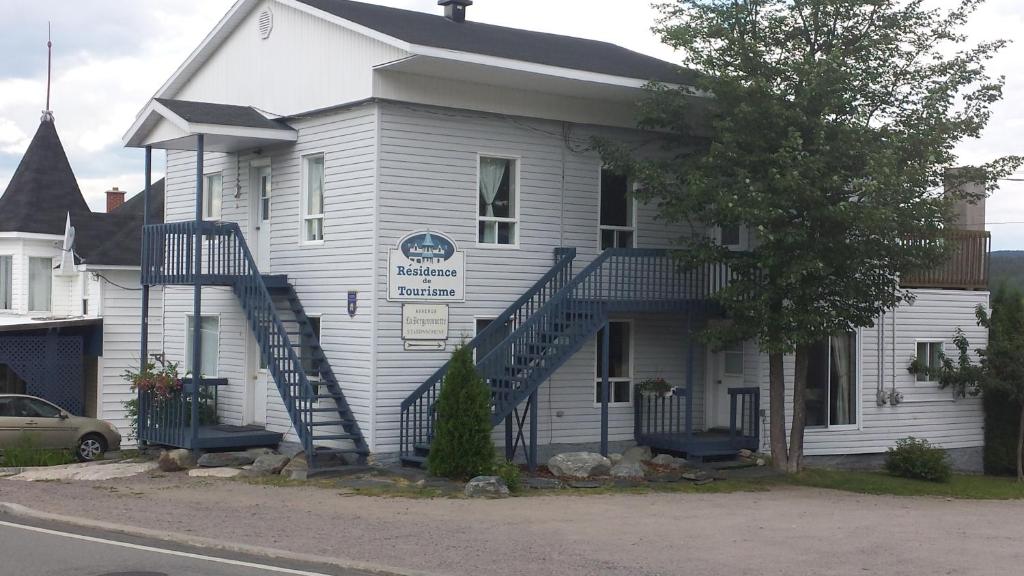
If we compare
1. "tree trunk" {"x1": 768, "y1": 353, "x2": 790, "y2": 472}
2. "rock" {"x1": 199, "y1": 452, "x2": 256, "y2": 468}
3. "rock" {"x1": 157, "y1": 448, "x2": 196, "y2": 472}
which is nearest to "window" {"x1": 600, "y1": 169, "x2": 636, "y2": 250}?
"tree trunk" {"x1": 768, "y1": 353, "x2": 790, "y2": 472}

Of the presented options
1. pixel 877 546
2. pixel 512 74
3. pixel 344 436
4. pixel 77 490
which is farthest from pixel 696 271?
pixel 77 490

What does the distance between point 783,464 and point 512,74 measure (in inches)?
317

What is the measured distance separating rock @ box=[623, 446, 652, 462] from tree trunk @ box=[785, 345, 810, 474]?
2408 millimetres

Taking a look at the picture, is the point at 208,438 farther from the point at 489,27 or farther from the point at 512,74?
the point at 489,27

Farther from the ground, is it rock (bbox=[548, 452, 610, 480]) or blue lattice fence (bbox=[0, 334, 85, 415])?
blue lattice fence (bbox=[0, 334, 85, 415])

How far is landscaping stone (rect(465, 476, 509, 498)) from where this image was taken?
16.9m

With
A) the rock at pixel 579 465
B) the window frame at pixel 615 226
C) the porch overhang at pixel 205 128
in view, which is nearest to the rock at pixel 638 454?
the rock at pixel 579 465

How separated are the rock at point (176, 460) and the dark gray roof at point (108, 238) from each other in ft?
27.8

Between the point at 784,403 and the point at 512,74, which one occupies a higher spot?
the point at 512,74

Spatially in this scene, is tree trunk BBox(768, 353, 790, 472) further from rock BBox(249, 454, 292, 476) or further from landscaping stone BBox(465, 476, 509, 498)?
rock BBox(249, 454, 292, 476)

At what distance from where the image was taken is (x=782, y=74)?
62.9ft

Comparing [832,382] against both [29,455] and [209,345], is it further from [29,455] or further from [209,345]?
[29,455]

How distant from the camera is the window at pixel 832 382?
23.3 metres

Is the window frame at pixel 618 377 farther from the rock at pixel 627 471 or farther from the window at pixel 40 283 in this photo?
the window at pixel 40 283
